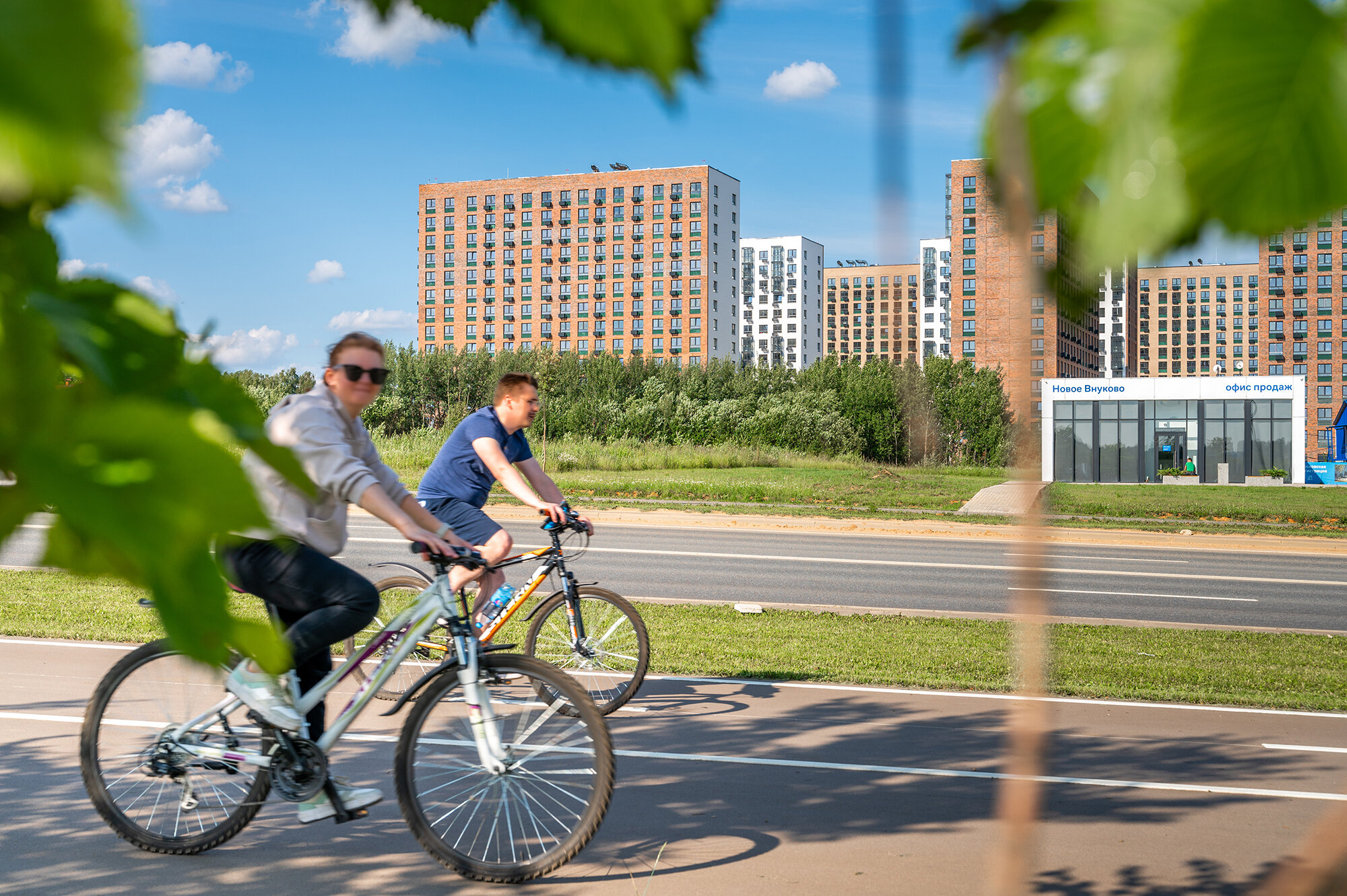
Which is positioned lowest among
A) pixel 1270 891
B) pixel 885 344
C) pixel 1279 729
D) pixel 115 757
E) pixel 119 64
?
pixel 1279 729

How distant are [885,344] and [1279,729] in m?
183

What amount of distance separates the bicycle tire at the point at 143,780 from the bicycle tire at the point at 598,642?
9.64 ft

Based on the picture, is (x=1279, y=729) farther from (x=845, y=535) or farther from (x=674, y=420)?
(x=674, y=420)

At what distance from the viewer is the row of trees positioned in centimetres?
6100

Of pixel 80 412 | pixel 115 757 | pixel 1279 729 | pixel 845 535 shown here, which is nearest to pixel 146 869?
pixel 115 757

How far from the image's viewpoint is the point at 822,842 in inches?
187

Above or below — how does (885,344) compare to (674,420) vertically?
above

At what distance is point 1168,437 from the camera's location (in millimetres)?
55125

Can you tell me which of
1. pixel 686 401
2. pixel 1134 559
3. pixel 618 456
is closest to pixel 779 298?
pixel 686 401

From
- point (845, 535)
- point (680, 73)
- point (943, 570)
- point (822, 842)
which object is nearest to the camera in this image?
point (680, 73)

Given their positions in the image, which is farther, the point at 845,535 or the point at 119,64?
the point at 845,535

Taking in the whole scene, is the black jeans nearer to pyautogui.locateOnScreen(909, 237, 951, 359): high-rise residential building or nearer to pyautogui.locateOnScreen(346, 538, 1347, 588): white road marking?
pyautogui.locateOnScreen(346, 538, 1347, 588): white road marking

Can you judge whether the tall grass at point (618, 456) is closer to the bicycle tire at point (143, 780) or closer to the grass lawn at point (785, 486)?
the grass lawn at point (785, 486)

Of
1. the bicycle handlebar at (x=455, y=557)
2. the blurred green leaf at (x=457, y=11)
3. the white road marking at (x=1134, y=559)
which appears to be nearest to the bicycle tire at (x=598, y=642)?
the bicycle handlebar at (x=455, y=557)
